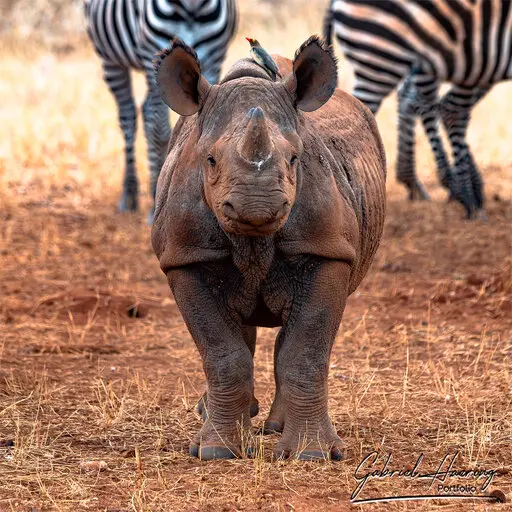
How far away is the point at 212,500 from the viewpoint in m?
4.32

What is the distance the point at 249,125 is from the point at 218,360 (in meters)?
Answer: 1.15

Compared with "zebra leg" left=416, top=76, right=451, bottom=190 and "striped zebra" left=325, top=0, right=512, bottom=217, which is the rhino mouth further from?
"zebra leg" left=416, top=76, right=451, bottom=190

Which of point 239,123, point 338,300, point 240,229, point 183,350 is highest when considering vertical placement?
point 239,123

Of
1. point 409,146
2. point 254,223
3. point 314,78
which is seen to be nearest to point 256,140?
point 254,223

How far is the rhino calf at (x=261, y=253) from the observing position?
15.1 ft

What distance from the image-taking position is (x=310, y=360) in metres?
4.75

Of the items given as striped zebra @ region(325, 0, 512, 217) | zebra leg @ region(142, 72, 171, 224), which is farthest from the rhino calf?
zebra leg @ region(142, 72, 171, 224)

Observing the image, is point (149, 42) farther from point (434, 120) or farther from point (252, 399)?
point (252, 399)

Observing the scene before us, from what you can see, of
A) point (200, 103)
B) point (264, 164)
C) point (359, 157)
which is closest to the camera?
point (264, 164)

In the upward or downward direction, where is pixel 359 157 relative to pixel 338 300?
upward

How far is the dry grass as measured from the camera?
179 inches

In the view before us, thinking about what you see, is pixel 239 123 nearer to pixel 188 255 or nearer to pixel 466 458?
pixel 188 255

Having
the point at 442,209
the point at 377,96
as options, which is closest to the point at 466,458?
the point at 377,96

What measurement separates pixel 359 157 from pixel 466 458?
1.56 metres
